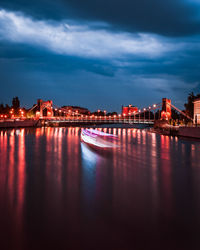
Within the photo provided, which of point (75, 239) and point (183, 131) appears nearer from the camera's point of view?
point (75, 239)

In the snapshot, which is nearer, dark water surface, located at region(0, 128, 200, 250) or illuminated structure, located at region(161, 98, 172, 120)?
dark water surface, located at region(0, 128, 200, 250)

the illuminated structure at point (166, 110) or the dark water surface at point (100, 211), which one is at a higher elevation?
the illuminated structure at point (166, 110)

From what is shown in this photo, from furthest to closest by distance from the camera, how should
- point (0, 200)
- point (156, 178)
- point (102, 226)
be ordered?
point (156, 178) < point (0, 200) < point (102, 226)

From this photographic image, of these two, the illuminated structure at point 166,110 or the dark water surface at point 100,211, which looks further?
the illuminated structure at point 166,110

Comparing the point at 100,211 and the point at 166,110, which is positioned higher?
the point at 166,110

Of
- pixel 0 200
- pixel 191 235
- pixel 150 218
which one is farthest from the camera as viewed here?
pixel 0 200

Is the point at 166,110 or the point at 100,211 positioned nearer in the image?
the point at 100,211

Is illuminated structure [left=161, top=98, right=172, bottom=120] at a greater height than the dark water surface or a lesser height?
greater

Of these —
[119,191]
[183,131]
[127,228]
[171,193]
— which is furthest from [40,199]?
[183,131]

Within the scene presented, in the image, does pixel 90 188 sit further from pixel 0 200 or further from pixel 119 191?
pixel 0 200

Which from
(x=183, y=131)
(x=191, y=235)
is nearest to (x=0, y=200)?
(x=191, y=235)

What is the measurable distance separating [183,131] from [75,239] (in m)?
34.8

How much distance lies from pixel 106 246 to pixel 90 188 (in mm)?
4136

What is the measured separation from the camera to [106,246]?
436 cm
